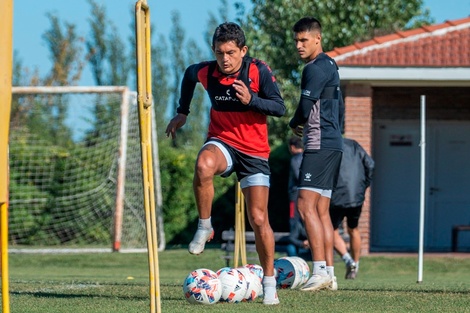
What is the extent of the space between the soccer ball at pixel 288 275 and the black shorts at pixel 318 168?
79 centimetres

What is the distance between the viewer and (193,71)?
880cm

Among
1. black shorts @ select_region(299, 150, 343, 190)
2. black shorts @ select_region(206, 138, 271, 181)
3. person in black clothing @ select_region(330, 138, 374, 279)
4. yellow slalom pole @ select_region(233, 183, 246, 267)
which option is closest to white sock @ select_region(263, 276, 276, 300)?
black shorts @ select_region(206, 138, 271, 181)

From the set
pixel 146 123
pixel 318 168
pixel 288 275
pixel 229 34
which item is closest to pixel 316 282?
pixel 288 275

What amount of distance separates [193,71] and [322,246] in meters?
2.24

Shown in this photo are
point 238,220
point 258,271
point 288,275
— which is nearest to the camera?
point 258,271

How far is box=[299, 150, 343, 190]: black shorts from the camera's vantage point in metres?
9.78

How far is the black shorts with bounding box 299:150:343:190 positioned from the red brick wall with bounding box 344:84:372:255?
448 inches

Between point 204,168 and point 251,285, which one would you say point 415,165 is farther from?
point 204,168

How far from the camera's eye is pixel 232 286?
339 inches

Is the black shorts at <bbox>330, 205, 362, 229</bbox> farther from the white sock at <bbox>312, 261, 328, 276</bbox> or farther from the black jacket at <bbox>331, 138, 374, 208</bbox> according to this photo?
the white sock at <bbox>312, 261, 328, 276</bbox>

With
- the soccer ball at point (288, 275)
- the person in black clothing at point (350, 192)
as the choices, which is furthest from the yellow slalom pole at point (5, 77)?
the person in black clothing at point (350, 192)

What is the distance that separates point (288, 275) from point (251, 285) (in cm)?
133

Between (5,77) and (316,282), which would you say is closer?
(5,77)

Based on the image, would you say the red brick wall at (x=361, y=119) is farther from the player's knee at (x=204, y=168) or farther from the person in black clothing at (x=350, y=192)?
the player's knee at (x=204, y=168)
